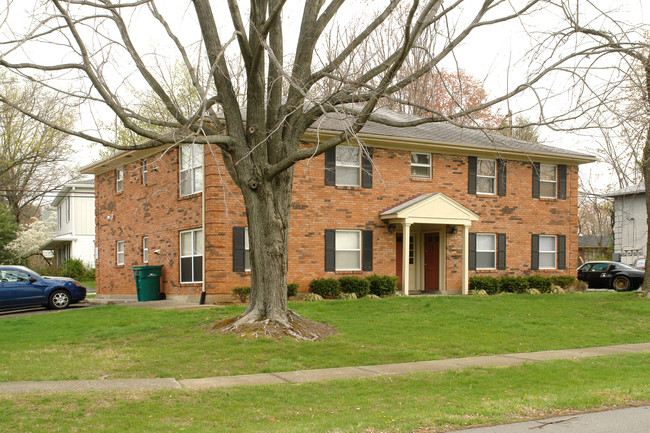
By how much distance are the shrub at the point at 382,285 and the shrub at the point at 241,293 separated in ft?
14.1

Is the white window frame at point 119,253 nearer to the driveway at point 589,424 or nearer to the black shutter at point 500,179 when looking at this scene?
the black shutter at point 500,179

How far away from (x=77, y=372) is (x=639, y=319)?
14.4 m

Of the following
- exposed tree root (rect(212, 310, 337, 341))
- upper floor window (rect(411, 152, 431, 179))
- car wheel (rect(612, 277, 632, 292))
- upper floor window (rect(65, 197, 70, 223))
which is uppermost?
upper floor window (rect(411, 152, 431, 179))

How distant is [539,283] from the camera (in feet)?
82.4

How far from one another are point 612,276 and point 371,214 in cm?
1348

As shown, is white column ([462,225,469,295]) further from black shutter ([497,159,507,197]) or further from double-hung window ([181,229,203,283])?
double-hung window ([181,229,203,283])

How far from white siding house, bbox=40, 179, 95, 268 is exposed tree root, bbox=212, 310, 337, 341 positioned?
2964 cm

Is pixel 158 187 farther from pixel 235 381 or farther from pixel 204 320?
pixel 235 381

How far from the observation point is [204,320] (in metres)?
14.9

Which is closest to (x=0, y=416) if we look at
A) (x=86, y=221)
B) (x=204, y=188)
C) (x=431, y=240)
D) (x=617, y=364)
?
(x=617, y=364)

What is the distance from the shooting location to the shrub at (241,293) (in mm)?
19594

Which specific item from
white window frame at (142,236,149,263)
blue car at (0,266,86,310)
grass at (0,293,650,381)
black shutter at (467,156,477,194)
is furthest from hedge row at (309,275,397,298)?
blue car at (0,266,86,310)

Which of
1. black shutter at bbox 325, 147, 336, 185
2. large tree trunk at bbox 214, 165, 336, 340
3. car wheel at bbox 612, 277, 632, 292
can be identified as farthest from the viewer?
car wheel at bbox 612, 277, 632, 292

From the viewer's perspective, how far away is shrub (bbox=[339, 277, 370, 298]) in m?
21.4
